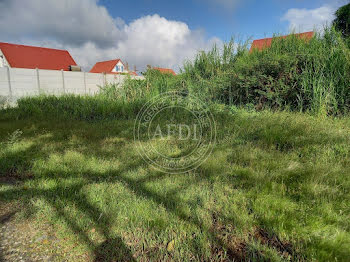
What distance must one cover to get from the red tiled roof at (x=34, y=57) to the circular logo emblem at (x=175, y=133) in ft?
94.5

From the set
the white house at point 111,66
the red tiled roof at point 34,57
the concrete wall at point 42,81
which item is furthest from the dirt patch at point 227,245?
the white house at point 111,66

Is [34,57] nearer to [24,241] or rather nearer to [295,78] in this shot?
[295,78]

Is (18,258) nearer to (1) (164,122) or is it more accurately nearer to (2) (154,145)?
(2) (154,145)

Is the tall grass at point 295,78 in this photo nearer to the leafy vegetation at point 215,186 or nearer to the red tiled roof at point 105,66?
the leafy vegetation at point 215,186

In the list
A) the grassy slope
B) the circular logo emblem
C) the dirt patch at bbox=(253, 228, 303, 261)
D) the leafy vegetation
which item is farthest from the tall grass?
the dirt patch at bbox=(253, 228, 303, 261)

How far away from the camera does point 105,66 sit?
40.6 meters

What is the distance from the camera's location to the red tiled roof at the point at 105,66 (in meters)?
39.2

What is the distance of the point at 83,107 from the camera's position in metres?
6.07

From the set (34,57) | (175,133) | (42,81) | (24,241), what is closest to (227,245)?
(24,241)

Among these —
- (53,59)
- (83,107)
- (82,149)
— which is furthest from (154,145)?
(53,59)

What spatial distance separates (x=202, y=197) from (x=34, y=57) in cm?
3456

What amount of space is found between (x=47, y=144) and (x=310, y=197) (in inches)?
143

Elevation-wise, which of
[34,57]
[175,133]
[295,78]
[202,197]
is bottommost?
[202,197]

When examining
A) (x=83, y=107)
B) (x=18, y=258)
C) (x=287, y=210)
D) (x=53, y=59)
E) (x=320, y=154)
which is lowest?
(x=18, y=258)
